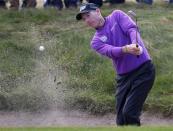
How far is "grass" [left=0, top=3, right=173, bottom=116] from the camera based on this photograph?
10992 millimetres

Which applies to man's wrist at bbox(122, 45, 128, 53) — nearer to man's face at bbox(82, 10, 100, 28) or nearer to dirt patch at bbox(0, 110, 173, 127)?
man's face at bbox(82, 10, 100, 28)

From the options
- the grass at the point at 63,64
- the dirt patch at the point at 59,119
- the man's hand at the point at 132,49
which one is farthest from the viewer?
the grass at the point at 63,64

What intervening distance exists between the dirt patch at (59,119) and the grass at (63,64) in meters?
0.17

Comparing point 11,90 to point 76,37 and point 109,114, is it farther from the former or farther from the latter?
point 76,37

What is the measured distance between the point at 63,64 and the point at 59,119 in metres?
2.00

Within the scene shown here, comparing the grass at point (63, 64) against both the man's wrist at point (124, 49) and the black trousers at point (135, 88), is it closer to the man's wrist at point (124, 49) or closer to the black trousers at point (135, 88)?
the black trousers at point (135, 88)

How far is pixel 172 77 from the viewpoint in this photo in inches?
462

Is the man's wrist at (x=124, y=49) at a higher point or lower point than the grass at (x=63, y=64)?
higher

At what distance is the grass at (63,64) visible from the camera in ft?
36.1

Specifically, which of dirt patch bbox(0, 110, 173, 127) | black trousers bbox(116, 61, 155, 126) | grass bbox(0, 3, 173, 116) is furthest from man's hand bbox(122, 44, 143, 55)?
grass bbox(0, 3, 173, 116)

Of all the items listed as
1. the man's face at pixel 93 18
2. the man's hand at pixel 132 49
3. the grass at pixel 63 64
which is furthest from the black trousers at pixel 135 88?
the grass at pixel 63 64

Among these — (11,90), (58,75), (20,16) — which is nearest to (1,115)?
(11,90)

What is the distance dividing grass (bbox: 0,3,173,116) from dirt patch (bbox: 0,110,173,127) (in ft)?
0.55

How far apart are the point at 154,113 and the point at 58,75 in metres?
A: 2.23
